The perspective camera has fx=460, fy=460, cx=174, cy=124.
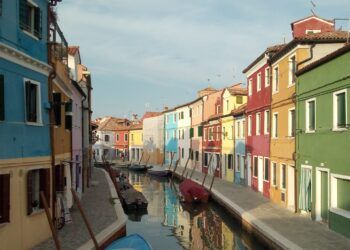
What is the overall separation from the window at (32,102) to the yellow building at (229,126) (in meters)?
24.6

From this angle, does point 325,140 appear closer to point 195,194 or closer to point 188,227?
point 188,227

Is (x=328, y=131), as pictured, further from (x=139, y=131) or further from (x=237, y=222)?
(x=139, y=131)

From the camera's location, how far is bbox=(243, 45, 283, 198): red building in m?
27.5

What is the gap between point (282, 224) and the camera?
61.1 feet

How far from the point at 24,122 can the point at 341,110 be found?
11.0 m

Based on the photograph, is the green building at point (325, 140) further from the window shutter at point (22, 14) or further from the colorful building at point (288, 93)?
the window shutter at point (22, 14)

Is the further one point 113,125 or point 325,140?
point 113,125

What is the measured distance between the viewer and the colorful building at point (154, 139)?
71.2 m

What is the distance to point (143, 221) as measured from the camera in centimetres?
2548

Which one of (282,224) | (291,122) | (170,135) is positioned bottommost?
(282,224)

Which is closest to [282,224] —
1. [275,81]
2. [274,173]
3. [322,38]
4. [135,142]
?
[274,173]

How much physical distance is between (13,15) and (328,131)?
471 inches

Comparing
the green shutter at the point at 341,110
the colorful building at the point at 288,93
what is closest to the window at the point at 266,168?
the colorful building at the point at 288,93

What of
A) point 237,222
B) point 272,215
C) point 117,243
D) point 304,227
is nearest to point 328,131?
point 304,227
